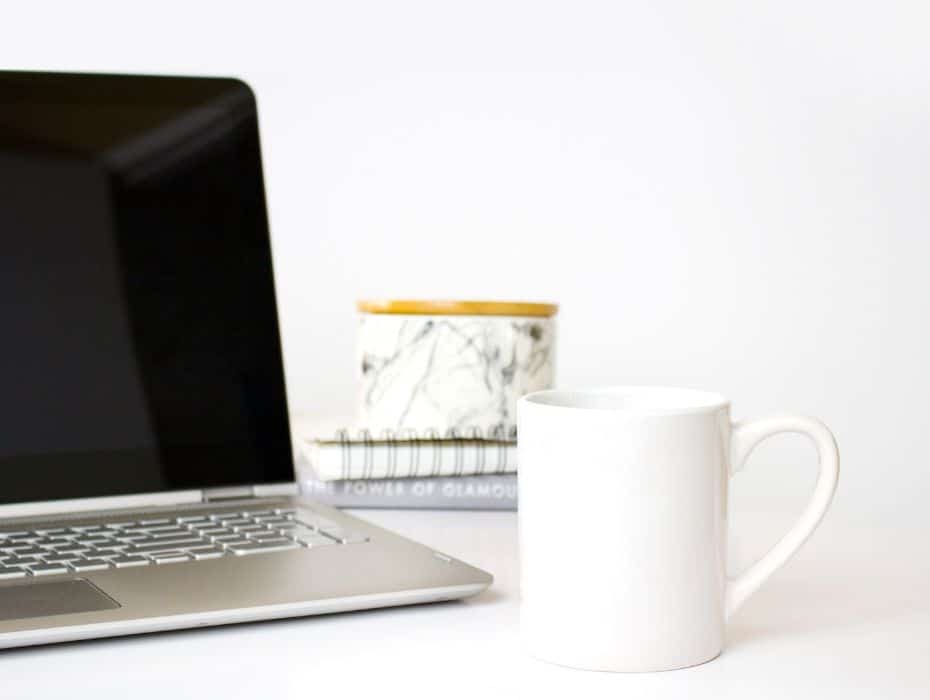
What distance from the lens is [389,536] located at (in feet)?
2.26

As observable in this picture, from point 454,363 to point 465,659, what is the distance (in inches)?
16.6

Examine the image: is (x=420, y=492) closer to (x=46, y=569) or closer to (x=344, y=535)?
(x=344, y=535)

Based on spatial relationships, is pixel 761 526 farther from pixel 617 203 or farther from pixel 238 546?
pixel 617 203

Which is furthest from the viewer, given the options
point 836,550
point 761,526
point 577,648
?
point 761,526

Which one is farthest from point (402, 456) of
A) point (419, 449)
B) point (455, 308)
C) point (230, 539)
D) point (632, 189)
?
Answer: point (632, 189)

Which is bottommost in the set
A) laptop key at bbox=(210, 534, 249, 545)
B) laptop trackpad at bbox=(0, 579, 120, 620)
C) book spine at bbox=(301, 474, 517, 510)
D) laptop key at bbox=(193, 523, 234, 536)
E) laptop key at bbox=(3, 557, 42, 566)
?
book spine at bbox=(301, 474, 517, 510)

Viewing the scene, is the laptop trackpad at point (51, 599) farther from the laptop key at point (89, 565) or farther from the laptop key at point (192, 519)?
the laptop key at point (192, 519)

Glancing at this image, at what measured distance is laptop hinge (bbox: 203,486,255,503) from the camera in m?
0.80

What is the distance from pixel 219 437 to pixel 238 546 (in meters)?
0.17

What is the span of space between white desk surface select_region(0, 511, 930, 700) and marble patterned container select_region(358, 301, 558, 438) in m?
0.29

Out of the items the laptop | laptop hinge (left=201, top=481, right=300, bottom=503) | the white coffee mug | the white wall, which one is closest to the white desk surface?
the white coffee mug

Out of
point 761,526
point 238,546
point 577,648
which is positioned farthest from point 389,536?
point 761,526

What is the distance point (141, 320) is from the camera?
0.80 m

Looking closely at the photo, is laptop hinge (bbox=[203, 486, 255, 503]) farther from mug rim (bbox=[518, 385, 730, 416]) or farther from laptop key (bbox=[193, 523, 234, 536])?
mug rim (bbox=[518, 385, 730, 416])
